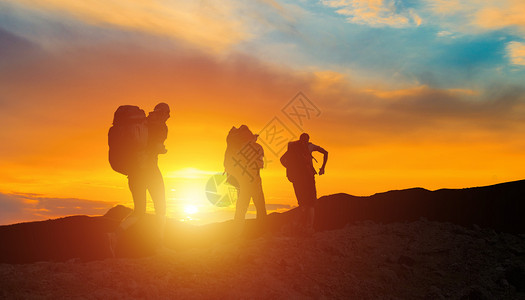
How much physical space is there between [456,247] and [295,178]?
4382 millimetres

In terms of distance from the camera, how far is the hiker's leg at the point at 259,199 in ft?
37.3

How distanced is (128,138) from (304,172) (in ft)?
16.6

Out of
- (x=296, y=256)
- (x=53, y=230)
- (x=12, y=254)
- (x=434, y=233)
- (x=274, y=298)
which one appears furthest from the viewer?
(x=53, y=230)

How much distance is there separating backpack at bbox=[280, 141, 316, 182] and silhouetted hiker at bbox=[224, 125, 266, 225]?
5.45 feet

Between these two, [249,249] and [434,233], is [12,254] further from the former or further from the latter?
[434,233]

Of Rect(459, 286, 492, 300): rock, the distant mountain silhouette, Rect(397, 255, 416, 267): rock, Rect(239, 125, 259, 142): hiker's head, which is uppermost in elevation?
Rect(239, 125, 259, 142): hiker's head

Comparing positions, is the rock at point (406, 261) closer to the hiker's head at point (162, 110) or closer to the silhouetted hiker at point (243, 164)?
the silhouetted hiker at point (243, 164)

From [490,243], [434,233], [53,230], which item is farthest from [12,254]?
[490,243]

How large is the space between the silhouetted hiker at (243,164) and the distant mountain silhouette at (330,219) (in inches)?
157

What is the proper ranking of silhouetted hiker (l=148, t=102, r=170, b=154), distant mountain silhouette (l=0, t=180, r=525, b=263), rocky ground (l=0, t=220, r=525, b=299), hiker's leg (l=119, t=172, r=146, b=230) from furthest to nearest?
distant mountain silhouette (l=0, t=180, r=525, b=263) → silhouetted hiker (l=148, t=102, r=170, b=154) → hiker's leg (l=119, t=172, r=146, b=230) → rocky ground (l=0, t=220, r=525, b=299)

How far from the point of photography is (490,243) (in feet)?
42.4

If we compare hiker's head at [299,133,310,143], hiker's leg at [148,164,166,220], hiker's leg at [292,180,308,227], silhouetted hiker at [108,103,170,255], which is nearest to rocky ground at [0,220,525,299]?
hiker's leg at [292,180,308,227]

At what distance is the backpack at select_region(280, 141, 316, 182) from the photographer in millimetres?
12719

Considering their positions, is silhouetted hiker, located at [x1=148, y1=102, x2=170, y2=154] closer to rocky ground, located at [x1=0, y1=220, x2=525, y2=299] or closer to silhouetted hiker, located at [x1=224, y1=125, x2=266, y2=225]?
rocky ground, located at [x1=0, y1=220, x2=525, y2=299]
